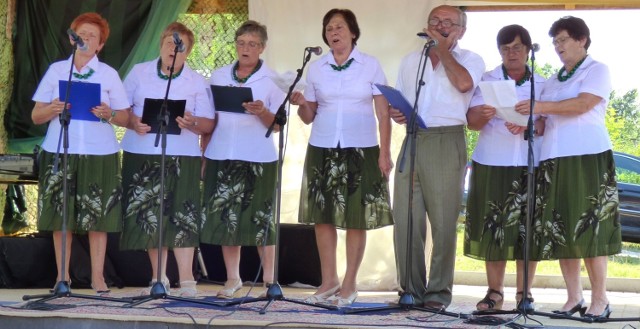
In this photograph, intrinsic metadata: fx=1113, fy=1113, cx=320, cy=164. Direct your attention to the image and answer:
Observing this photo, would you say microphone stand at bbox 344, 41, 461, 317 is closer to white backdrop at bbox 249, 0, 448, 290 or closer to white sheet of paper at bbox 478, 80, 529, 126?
white sheet of paper at bbox 478, 80, 529, 126

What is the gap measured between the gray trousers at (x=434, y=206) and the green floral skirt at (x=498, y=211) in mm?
234

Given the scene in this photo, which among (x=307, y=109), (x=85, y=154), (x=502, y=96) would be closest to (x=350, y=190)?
(x=307, y=109)

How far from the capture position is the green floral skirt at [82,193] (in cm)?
637

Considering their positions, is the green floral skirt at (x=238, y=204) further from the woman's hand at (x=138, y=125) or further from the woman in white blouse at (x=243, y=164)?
the woman's hand at (x=138, y=125)

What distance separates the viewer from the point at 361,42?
26.7 feet

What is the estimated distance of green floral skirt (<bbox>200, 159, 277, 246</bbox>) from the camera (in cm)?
651

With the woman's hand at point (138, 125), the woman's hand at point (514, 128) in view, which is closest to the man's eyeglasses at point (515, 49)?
the woman's hand at point (514, 128)

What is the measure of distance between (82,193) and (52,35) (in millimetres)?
2371

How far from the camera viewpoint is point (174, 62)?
6109 millimetres

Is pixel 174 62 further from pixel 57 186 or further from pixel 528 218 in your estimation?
pixel 528 218

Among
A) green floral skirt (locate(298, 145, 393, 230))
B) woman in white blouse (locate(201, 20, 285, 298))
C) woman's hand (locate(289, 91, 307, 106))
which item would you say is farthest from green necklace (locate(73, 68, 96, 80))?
green floral skirt (locate(298, 145, 393, 230))

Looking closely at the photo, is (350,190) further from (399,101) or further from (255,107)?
(399,101)

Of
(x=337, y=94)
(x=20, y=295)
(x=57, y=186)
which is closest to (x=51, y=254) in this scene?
(x=20, y=295)

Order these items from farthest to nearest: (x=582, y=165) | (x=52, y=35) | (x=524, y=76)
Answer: (x=52, y=35) < (x=524, y=76) < (x=582, y=165)
